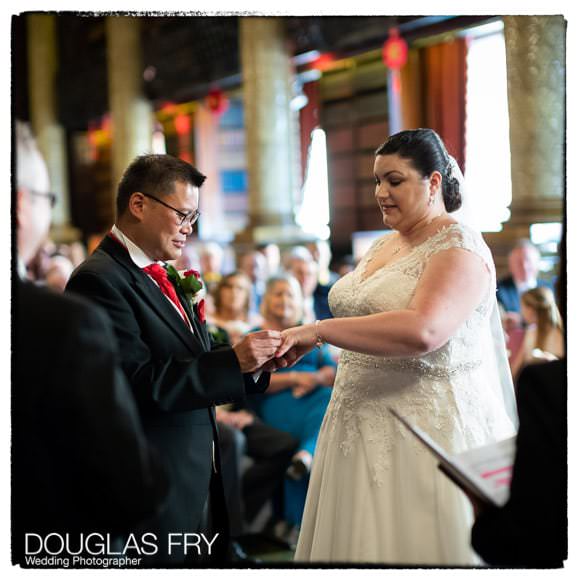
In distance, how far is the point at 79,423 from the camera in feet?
4.88

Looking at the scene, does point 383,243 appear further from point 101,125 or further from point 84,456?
point 101,125

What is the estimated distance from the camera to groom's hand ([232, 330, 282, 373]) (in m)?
2.17

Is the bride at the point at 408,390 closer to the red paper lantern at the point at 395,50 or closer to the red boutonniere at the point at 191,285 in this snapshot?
the red boutonniere at the point at 191,285

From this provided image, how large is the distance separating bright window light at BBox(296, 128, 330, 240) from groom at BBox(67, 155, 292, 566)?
7.82 metres

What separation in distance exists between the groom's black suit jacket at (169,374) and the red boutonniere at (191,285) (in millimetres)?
54

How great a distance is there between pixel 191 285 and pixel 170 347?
28cm

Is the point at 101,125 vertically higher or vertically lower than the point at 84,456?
higher

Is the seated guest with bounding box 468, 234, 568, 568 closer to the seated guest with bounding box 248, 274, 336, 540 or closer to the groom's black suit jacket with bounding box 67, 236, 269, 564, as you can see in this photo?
the groom's black suit jacket with bounding box 67, 236, 269, 564

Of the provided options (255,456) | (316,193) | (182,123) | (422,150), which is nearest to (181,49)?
(182,123)

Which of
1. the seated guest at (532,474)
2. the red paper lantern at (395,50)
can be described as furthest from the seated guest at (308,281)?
the seated guest at (532,474)

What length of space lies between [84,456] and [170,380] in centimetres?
58

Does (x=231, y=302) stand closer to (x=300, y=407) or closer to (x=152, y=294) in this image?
(x=300, y=407)

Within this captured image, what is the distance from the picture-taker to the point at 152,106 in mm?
12625

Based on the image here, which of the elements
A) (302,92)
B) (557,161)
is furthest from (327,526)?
(302,92)
